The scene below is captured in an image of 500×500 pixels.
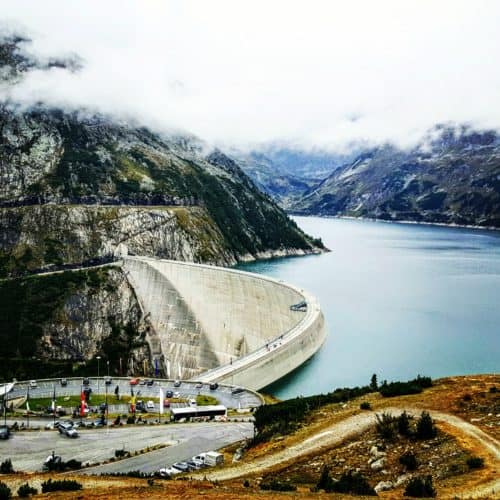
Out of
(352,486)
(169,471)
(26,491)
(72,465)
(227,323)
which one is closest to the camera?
(352,486)

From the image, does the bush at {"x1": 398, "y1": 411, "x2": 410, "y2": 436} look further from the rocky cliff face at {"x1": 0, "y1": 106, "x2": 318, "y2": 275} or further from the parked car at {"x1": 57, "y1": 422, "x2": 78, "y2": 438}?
the rocky cliff face at {"x1": 0, "y1": 106, "x2": 318, "y2": 275}

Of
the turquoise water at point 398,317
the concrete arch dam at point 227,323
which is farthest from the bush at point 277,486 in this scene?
the turquoise water at point 398,317

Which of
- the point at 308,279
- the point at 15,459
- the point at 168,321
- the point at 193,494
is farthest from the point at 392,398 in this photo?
the point at 308,279

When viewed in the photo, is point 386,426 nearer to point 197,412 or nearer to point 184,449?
point 184,449

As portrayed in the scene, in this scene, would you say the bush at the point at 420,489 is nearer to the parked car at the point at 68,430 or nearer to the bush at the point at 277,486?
the bush at the point at 277,486

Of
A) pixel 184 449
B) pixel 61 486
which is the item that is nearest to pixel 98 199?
pixel 184 449

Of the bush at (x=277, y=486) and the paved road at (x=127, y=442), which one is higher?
the bush at (x=277, y=486)
